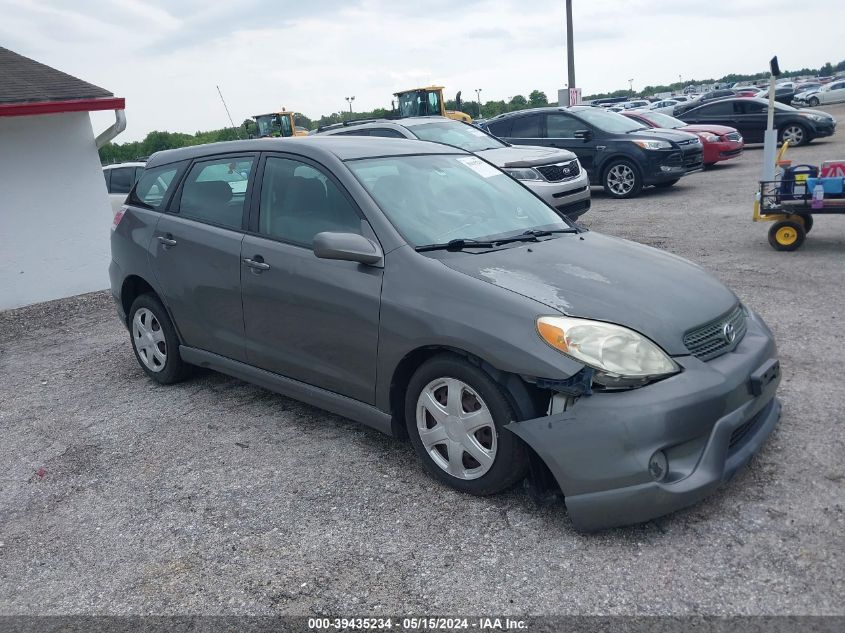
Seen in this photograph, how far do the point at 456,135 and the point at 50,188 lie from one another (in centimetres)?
598

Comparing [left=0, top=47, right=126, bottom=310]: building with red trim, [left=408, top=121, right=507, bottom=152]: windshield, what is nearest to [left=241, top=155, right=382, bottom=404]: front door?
[left=0, top=47, right=126, bottom=310]: building with red trim

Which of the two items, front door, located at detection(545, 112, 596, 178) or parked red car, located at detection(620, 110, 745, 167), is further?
parked red car, located at detection(620, 110, 745, 167)

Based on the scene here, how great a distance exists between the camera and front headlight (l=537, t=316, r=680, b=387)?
3266mm

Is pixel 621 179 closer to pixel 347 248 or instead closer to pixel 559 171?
pixel 559 171

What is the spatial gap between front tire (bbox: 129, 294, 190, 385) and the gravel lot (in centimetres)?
16

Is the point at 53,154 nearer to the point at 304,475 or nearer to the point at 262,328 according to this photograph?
the point at 262,328

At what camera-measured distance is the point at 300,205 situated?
15.0 ft

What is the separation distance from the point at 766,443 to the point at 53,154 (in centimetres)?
916

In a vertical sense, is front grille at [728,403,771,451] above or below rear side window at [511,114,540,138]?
below

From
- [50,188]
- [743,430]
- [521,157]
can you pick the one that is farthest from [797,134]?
[743,430]

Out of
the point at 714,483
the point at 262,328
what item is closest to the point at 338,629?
the point at 714,483

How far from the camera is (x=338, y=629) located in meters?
2.91

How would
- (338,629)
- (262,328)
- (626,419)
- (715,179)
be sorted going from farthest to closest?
1. (715,179)
2. (262,328)
3. (626,419)
4. (338,629)

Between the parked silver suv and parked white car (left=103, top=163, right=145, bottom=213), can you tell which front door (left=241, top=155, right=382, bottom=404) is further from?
parked white car (left=103, top=163, right=145, bottom=213)
